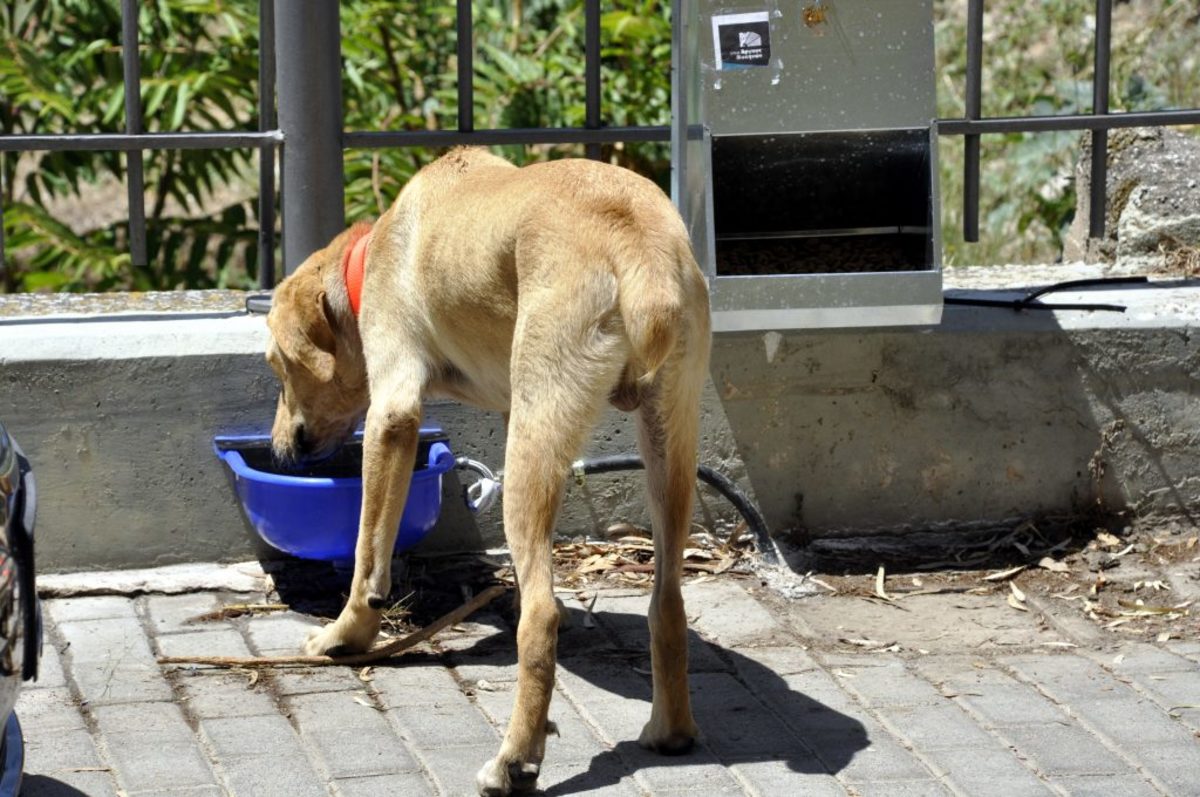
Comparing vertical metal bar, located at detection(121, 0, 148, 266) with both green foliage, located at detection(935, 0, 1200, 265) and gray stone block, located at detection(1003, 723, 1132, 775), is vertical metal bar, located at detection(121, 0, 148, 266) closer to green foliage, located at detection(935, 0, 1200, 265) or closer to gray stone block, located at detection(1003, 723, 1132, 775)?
gray stone block, located at detection(1003, 723, 1132, 775)

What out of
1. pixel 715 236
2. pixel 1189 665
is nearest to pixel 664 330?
pixel 715 236

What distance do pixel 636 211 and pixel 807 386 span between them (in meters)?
1.60

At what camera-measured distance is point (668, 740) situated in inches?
Answer: 153

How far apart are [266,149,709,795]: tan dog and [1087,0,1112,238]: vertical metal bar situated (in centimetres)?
226

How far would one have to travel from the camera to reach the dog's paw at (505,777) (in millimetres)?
3645

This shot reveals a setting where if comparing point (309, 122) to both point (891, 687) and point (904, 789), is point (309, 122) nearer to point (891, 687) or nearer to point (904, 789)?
point (891, 687)

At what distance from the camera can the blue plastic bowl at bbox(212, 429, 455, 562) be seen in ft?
15.5

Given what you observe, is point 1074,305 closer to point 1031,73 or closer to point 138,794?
point 138,794

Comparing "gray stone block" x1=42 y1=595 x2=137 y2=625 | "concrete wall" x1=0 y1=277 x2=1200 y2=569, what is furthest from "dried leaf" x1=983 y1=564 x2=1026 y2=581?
"gray stone block" x1=42 y1=595 x2=137 y2=625

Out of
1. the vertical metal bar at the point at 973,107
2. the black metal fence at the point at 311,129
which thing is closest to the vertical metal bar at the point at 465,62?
the black metal fence at the point at 311,129

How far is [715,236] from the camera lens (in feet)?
16.9

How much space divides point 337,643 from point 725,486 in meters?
1.44

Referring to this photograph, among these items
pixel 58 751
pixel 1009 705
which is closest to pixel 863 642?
pixel 1009 705

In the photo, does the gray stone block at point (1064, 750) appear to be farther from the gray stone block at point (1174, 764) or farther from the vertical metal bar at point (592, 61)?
the vertical metal bar at point (592, 61)
